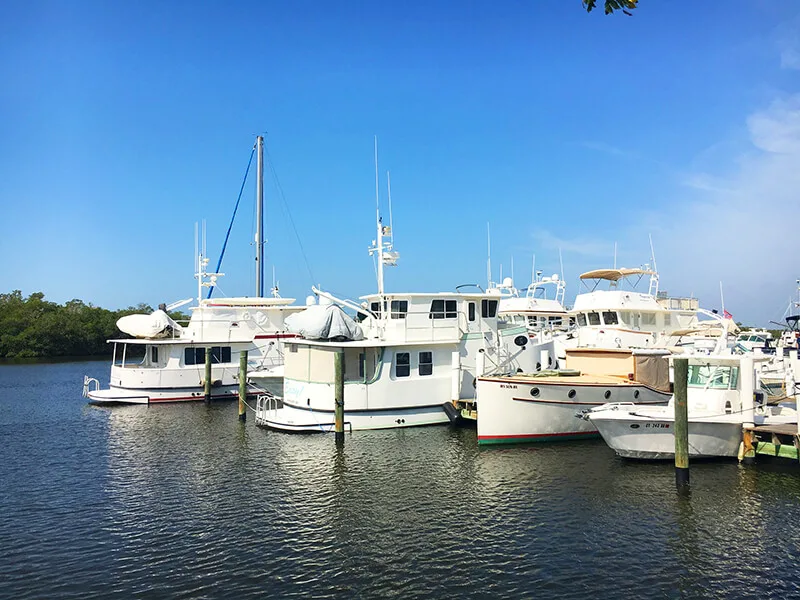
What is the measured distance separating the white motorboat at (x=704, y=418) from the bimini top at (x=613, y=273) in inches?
864

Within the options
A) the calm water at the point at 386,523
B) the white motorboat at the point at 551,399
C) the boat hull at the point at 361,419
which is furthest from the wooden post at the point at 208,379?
the white motorboat at the point at 551,399

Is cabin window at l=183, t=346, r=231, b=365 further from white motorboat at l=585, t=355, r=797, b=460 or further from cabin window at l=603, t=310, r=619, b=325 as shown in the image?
white motorboat at l=585, t=355, r=797, b=460

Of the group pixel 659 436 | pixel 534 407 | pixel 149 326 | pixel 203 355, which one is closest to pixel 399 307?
pixel 534 407

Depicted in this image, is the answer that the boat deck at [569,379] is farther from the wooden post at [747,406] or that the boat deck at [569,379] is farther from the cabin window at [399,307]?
the cabin window at [399,307]

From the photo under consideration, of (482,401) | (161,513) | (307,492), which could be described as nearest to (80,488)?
(161,513)

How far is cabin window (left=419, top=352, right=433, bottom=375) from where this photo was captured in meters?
23.9

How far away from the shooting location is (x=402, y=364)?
77.4ft

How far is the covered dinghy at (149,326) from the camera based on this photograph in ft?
111

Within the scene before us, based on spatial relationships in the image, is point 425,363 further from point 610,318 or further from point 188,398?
point 188,398

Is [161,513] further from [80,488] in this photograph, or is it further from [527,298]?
[527,298]

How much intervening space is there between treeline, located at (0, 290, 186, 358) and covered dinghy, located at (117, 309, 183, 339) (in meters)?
55.9

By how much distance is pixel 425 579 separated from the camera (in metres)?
10.8

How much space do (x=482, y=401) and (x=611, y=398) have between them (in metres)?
4.87

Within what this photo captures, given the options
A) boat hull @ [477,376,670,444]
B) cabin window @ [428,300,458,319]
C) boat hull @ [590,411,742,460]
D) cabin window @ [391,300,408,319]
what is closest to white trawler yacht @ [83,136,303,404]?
cabin window @ [391,300,408,319]
